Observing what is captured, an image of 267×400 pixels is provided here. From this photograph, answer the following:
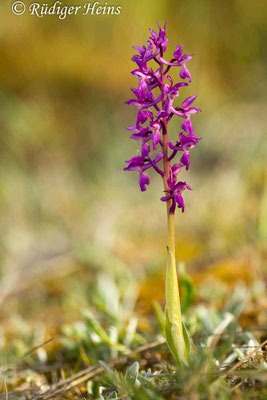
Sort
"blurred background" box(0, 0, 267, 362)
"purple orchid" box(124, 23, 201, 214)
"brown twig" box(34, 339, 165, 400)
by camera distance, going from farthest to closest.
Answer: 1. "blurred background" box(0, 0, 267, 362)
2. "brown twig" box(34, 339, 165, 400)
3. "purple orchid" box(124, 23, 201, 214)

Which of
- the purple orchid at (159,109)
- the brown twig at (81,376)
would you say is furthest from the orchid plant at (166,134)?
the brown twig at (81,376)

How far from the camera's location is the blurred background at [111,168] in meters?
3.46

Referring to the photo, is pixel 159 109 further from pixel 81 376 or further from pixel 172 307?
pixel 81 376

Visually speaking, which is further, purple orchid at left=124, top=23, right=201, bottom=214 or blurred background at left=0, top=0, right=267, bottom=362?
blurred background at left=0, top=0, right=267, bottom=362

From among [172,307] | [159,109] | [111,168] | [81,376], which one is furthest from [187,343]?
[111,168]

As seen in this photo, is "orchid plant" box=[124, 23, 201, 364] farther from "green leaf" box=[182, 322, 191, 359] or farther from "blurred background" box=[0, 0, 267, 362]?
"blurred background" box=[0, 0, 267, 362]

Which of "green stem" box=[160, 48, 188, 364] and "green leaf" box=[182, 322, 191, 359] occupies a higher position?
A: "green stem" box=[160, 48, 188, 364]

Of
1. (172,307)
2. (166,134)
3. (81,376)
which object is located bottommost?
(81,376)

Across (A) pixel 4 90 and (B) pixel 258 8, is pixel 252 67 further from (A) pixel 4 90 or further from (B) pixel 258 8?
(A) pixel 4 90

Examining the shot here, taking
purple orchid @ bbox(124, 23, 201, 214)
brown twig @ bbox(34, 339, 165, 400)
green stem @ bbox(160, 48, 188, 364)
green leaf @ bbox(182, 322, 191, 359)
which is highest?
purple orchid @ bbox(124, 23, 201, 214)

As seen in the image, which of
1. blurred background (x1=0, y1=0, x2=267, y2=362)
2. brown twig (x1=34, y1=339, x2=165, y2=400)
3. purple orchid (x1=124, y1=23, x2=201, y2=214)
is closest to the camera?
purple orchid (x1=124, y1=23, x2=201, y2=214)

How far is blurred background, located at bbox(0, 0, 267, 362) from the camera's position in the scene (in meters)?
3.46

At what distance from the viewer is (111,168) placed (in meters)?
7.35

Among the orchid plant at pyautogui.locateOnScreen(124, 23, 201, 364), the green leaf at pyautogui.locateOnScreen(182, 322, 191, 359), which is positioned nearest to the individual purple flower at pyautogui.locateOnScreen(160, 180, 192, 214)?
the orchid plant at pyautogui.locateOnScreen(124, 23, 201, 364)
